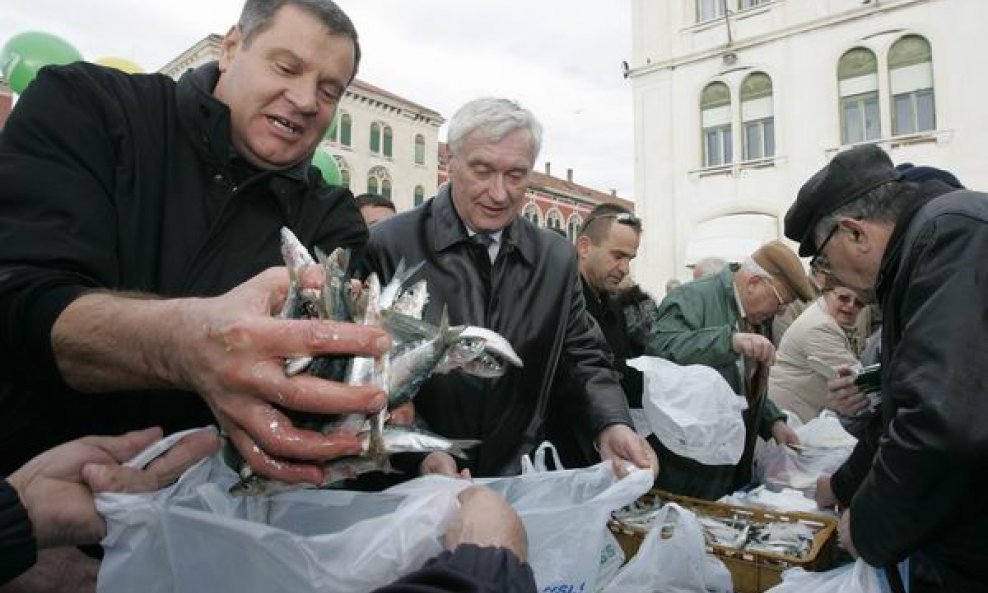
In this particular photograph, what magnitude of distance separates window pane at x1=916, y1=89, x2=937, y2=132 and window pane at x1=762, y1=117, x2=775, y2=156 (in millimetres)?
3096

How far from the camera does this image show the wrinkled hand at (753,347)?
118 inches

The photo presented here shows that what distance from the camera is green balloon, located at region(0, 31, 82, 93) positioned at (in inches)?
172

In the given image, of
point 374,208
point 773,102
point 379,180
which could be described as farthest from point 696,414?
point 379,180

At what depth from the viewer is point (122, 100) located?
127 cm

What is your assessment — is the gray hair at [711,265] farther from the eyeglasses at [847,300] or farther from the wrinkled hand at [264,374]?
the wrinkled hand at [264,374]

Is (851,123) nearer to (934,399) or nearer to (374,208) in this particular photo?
(374,208)

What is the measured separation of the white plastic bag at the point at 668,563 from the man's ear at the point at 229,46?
1766 mm

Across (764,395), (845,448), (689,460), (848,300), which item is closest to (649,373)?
(689,460)

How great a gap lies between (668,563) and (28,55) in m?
5.33

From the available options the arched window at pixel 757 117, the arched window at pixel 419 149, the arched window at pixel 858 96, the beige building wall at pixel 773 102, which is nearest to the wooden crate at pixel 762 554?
the beige building wall at pixel 773 102

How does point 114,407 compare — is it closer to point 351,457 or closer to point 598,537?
point 351,457

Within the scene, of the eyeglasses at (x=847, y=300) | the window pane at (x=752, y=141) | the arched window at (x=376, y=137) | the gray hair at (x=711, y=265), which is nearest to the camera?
the eyeglasses at (x=847, y=300)

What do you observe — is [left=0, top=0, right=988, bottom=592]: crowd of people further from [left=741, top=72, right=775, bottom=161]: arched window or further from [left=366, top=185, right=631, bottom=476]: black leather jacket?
[left=741, top=72, right=775, bottom=161]: arched window

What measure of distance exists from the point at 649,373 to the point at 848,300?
1.79m
